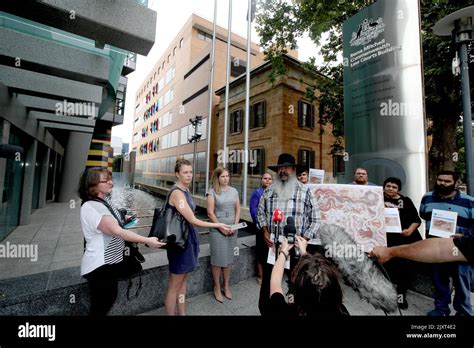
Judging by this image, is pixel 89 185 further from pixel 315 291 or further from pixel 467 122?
pixel 467 122

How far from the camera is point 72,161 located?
12945 mm

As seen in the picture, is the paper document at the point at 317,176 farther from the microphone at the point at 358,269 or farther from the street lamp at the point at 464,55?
the street lamp at the point at 464,55

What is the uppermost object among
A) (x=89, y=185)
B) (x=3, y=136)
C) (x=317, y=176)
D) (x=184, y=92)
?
(x=184, y=92)

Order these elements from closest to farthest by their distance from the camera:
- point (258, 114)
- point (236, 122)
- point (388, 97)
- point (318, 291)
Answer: point (318, 291)
point (388, 97)
point (258, 114)
point (236, 122)

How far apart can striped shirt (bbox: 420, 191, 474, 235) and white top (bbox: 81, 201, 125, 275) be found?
4088 millimetres

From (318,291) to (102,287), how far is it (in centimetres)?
185

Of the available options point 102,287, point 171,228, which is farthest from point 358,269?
point 102,287

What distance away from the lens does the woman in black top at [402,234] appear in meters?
3.13

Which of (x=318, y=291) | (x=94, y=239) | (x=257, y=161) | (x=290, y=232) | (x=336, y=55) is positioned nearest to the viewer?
(x=318, y=291)

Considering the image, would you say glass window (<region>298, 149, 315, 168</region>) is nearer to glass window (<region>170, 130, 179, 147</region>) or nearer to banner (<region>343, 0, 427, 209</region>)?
banner (<region>343, 0, 427, 209</region>)

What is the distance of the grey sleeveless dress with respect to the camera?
10.4ft

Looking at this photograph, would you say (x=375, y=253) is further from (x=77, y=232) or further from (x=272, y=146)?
(x=272, y=146)

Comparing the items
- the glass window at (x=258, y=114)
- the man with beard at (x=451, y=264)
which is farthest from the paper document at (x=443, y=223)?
the glass window at (x=258, y=114)

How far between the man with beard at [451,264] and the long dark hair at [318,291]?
2420mm
